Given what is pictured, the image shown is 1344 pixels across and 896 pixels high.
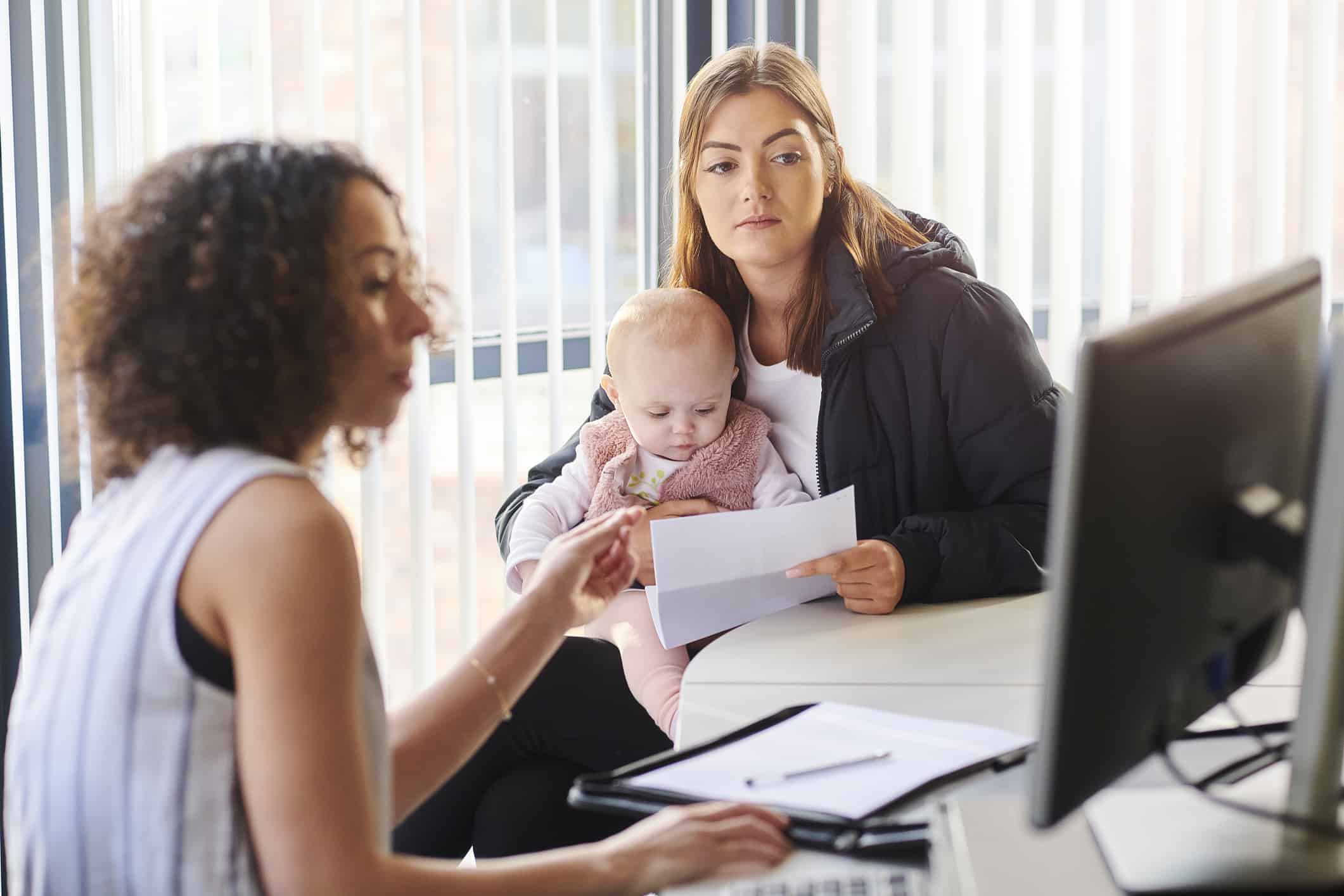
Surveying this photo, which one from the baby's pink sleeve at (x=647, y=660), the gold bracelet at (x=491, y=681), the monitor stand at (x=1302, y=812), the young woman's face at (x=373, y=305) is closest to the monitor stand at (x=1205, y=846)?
the monitor stand at (x=1302, y=812)

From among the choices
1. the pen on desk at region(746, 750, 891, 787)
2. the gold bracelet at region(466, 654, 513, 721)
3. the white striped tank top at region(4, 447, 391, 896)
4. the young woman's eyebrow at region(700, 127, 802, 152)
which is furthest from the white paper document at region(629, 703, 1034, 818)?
the young woman's eyebrow at region(700, 127, 802, 152)

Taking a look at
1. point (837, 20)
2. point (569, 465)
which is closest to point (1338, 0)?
point (837, 20)

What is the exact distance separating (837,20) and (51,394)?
1777mm

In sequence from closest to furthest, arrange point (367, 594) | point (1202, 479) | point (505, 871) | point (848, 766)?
point (1202, 479), point (505, 871), point (848, 766), point (367, 594)

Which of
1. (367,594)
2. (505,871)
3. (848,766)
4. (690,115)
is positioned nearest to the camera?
(505,871)

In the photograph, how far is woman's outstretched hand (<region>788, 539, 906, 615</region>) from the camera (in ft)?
5.61

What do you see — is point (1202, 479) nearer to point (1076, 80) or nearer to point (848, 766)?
point (848, 766)

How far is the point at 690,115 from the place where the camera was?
2152mm

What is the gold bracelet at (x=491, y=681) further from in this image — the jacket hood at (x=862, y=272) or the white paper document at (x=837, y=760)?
the jacket hood at (x=862, y=272)

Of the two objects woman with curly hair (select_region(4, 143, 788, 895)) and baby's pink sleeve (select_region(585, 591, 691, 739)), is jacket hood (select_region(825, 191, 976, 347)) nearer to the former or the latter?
baby's pink sleeve (select_region(585, 591, 691, 739))

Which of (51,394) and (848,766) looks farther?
(51,394)

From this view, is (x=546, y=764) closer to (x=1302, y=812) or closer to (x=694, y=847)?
(x=694, y=847)

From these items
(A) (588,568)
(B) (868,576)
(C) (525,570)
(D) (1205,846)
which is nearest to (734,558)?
(B) (868,576)

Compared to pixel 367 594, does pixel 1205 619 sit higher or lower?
higher
